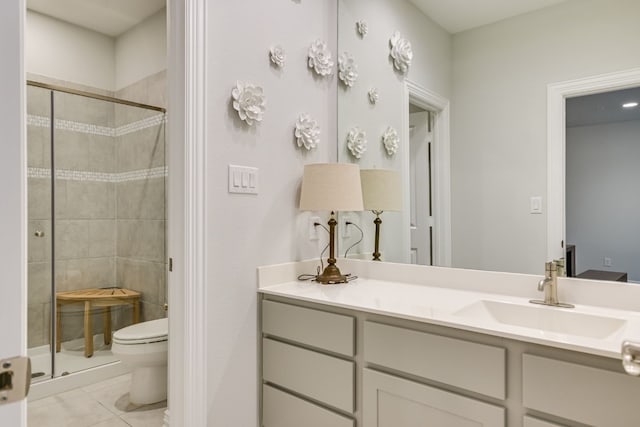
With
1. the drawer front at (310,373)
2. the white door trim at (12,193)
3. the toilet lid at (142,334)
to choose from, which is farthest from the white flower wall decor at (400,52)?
the toilet lid at (142,334)

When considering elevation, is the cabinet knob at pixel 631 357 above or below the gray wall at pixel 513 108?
below

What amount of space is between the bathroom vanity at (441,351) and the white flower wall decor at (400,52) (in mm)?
979

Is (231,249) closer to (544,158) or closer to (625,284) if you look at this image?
(544,158)

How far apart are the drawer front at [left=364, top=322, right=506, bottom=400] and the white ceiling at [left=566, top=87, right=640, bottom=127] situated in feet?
2.88

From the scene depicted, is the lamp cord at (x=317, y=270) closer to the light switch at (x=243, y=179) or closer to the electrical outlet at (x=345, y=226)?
the electrical outlet at (x=345, y=226)

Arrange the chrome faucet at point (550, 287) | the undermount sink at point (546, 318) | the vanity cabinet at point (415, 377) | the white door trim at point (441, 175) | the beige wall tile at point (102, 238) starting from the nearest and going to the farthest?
1. the vanity cabinet at point (415, 377)
2. the undermount sink at point (546, 318)
3. the chrome faucet at point (550, 287)
4. the white door trim at point (441, 175)
5. the beige wall tile at point (102, 238)

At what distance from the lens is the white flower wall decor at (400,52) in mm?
1925

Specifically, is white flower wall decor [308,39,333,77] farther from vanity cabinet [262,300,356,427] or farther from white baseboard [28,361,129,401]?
white baseboard [28,361,129,401]

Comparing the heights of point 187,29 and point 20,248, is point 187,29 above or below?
above

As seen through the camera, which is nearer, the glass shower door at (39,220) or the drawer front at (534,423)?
the drawer front at (534,423)

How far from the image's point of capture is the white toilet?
223 cm

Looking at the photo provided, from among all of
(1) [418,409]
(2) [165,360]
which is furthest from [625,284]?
(2) [165,360]

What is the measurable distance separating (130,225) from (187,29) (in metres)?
2.22

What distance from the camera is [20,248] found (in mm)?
557
